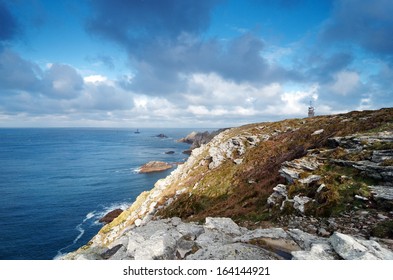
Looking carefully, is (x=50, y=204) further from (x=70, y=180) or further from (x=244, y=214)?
(x=244, y=214)

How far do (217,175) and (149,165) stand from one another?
237 feet

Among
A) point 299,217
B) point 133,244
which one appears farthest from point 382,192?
point 133,244

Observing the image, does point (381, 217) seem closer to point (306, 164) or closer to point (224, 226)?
point (224, 226)

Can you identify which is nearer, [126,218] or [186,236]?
[186,236]

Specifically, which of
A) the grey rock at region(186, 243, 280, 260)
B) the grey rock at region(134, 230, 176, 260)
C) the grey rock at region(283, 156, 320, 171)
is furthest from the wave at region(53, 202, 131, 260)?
the grey rock at region(186, 243, 280, 260)

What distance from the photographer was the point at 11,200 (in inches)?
2478

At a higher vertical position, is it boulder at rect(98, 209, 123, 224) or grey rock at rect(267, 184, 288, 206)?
grey rock at rect(267, 184, 288, 206)

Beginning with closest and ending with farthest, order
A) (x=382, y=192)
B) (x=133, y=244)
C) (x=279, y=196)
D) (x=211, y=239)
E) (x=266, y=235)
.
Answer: (x=266, y=235) → (x=133, y=244) → (x=211, y=239) → (x=382, y=192) → (x=279, y=196)

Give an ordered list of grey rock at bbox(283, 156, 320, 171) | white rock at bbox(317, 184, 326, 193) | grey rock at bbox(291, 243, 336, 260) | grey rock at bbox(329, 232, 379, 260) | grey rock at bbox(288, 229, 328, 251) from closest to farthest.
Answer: grey rock at bbox(329, 232, 379, 260) < grey rock at bbox(291, 243, 336, 260) < grey rock at bbox(288, 229, 328, 251) < white rock at bbox(317, 184, 326, 193) < grey rock at bbox(283, 156, 320, 171)

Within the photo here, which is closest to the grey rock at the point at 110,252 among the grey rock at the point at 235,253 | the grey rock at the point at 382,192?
the grey rock at the point at 235,253

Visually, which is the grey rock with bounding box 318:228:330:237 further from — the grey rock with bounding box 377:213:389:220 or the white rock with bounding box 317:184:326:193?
the white rock with bounding box 317:184:326:193

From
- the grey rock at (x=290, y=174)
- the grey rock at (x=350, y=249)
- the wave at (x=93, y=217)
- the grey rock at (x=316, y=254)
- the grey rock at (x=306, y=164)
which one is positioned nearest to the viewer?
the grey rock at (x=350, y=249)

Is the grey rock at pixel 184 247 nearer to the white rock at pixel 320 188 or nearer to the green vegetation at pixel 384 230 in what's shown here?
the green vegetation at pixel 384 230
